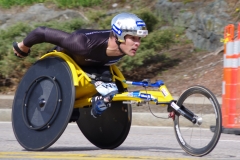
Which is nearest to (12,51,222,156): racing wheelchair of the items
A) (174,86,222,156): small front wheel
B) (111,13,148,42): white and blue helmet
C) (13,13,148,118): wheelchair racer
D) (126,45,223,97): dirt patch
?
(174,86,222,156): small front wheel

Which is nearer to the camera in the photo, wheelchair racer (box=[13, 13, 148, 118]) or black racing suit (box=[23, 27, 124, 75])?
wheelchair racer (box=[13, 13, 148, 118])

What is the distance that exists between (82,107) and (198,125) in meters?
1.35

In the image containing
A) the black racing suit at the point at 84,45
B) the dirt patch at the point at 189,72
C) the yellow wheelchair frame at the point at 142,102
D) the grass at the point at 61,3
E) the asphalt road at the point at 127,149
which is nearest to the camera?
the yellow wheelchair frame at the point at 142,102

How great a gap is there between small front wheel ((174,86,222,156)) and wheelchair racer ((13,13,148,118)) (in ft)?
2.49

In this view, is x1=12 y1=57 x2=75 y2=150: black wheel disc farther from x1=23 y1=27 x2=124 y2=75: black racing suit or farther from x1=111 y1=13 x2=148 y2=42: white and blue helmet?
x1=111 y1=13 x2=148 y2=42: white and blue helmet

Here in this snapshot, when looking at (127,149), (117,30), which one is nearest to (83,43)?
(117,30)

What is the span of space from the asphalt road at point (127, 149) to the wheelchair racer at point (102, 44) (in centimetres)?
57

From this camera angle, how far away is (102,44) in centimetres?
697

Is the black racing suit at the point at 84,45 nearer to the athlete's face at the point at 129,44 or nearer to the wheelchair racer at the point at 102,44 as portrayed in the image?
the wheelchair racer at the point at 102,44

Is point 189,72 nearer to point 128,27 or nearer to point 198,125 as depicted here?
point 198,125

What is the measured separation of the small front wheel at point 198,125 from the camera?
6383 mm

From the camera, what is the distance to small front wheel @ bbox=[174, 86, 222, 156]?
251 inches

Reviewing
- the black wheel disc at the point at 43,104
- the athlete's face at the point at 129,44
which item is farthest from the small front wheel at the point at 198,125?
Result: the black wheel disc at the point at 43,104

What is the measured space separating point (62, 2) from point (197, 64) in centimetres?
572
